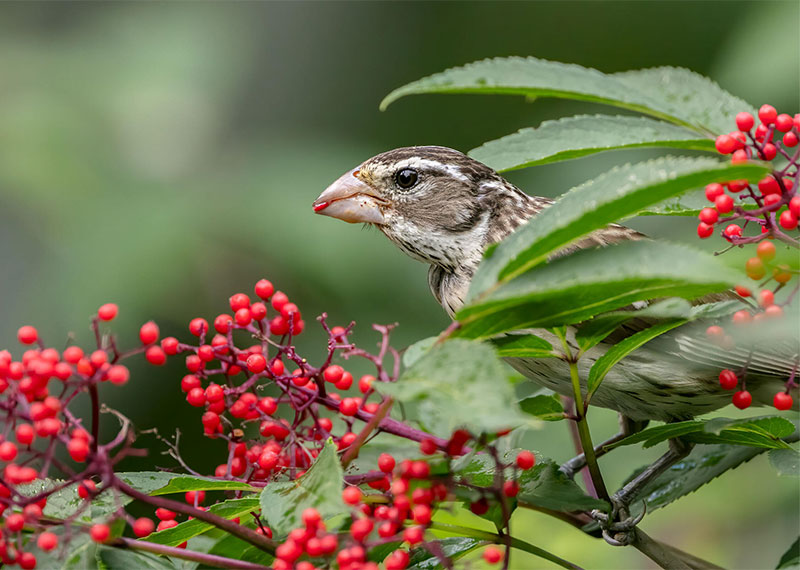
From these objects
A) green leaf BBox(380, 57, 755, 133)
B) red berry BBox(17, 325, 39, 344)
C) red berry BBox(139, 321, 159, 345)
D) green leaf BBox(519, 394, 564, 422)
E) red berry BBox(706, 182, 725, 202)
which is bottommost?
green leaf BBox(519, 394, 564, 422)

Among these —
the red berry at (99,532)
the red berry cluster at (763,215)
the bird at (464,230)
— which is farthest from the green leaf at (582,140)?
the red berry at (99,532)

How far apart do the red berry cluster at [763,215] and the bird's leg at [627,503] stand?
1.17 ft

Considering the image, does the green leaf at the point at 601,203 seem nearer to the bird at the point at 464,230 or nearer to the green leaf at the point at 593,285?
the green leaf at the point at 593,285

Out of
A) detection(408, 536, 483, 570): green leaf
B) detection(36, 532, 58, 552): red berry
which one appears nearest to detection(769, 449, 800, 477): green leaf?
detection(408, 536, 483, 570): green leaf

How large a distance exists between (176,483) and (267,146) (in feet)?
15.3

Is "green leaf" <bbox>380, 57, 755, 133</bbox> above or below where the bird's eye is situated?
above

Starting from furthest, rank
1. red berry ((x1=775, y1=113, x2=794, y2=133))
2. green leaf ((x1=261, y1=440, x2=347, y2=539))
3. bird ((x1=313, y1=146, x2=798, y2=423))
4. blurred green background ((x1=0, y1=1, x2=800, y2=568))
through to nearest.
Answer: blurred green background ((x1=0, y1=1, x2=800, y2=568)), bird ((x1=313, y1=146, x2=798, y2=423)), red berry ((x1=775, y1=113, x2=794, y2=133)), green leaf ((x1=261, y1=440, x2=347, y2=539))

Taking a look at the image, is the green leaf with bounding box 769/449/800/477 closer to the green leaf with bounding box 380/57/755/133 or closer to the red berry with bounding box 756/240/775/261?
the red berry with bounding box 756/240/775/261

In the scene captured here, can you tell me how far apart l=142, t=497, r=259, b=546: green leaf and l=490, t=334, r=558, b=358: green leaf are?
19.0 inches

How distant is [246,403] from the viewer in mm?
1856

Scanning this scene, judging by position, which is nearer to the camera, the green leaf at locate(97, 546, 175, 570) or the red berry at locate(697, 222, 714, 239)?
the green leaf at locate(97, 546, 175, 570)

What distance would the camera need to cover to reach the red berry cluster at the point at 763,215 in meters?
1.67

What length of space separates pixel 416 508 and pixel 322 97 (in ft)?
21.3

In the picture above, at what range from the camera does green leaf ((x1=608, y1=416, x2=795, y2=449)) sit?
174cm
